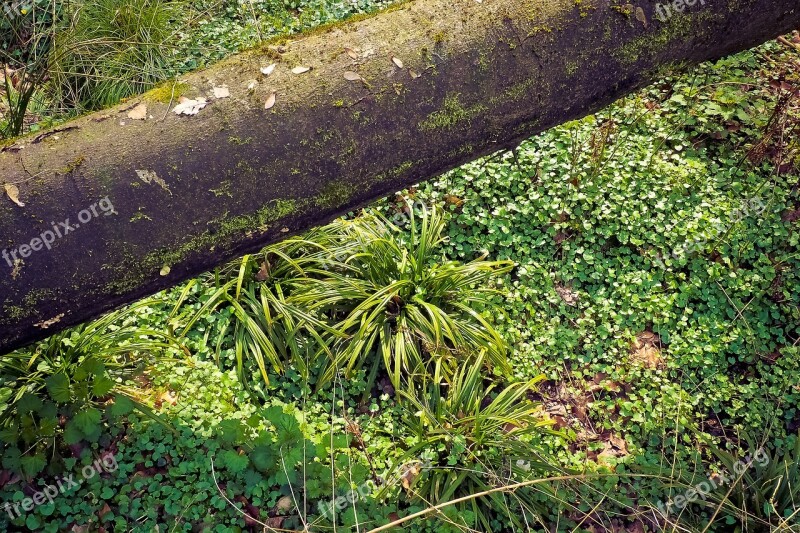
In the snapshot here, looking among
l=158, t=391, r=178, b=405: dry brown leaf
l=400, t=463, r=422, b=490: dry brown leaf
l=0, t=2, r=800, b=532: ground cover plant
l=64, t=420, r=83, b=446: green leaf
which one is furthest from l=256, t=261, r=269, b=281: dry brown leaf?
l=400, t=463, r=422, b=490: dry brown leaf

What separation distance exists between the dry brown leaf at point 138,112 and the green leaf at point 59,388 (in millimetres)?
1316

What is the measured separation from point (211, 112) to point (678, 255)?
9.94 ft

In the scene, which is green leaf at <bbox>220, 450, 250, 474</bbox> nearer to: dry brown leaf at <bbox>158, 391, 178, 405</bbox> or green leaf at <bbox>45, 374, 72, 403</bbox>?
dry brown leaf at <bbox>158, 391, 178, 405</bbox>

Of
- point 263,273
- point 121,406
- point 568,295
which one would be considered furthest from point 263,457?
point 568,295

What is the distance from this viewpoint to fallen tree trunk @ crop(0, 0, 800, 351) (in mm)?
1731

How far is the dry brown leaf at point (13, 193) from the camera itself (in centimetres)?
167

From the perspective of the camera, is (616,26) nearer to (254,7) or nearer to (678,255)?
(678,255)

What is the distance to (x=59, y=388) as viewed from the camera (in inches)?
97.3

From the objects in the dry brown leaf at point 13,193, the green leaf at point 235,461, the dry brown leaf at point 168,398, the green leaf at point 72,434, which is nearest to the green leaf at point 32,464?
the green leaf at point 72,434

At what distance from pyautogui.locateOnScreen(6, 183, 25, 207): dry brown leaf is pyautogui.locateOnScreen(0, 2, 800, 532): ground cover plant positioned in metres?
1.07

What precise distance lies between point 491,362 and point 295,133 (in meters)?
1.90

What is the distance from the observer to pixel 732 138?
4.09 metres

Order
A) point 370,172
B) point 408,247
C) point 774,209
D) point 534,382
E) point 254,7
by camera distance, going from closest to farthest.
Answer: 1. point 370,172
2. point 534,382
3. point 408,247
4. point 774,209
5. point 254,7

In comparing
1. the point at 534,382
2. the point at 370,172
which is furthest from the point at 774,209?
the point at 370,172
